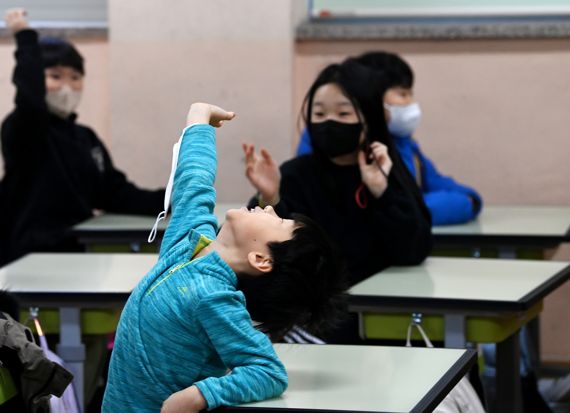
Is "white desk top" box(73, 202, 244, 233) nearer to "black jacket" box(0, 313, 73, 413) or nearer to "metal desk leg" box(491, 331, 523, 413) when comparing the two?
"metal desk leg" box(491, 331, 523, 413)

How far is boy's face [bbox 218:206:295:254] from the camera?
2.02 m

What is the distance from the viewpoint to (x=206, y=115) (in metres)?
2.35

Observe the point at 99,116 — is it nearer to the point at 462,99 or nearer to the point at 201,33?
the point at 201,33

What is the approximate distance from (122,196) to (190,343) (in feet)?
8.70

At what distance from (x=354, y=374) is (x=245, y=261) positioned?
0.30 meters

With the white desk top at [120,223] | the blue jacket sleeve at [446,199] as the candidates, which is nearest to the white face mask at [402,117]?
the blue jacket sleeve at [446,199]

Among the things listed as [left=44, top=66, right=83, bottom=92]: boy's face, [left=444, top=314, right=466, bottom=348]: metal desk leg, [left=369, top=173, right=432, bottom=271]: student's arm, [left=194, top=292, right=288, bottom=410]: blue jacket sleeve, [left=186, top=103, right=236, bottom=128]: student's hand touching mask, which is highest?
[left=186, top=103, right=236, bottom=128]: student's hand touching mask

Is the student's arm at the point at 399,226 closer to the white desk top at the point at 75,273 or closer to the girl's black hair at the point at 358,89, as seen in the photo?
the girl's black hair at the point at 358,89

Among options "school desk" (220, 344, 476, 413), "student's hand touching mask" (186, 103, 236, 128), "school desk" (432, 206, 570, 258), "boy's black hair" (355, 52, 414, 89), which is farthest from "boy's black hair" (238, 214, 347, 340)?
"boy's black hair" (355, 52, 414, 89)


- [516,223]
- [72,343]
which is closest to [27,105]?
[72,343]

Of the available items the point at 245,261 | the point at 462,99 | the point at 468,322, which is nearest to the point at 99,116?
the point at 462,99

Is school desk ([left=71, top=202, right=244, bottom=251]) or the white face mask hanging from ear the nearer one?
the white face mask hanging from ear

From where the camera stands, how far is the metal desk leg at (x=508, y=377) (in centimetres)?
326

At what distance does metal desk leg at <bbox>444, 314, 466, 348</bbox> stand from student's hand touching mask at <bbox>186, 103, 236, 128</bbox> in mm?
885
